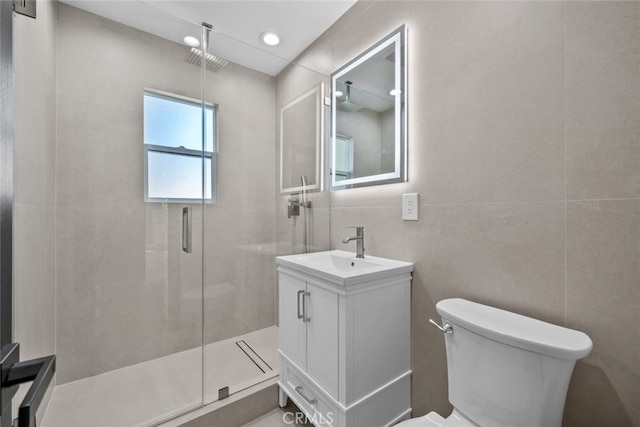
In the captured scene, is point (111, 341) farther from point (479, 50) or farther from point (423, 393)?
point (479, 50)

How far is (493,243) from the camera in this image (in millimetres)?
1060

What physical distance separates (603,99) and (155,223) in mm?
2257

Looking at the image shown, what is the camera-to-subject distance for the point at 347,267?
1.56m

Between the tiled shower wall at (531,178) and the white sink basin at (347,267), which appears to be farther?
the white sink basin at (347,267)

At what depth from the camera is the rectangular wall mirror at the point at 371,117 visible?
143cm

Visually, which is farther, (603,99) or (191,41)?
(191,41)

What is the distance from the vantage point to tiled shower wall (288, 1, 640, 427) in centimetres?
79

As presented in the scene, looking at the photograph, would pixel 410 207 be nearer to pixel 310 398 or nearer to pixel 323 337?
pixel 323 337

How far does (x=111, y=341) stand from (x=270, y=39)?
2.39 metres

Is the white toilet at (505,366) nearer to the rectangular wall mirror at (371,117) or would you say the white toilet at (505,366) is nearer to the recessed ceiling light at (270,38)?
the rectangular wall mirror at (371,117)

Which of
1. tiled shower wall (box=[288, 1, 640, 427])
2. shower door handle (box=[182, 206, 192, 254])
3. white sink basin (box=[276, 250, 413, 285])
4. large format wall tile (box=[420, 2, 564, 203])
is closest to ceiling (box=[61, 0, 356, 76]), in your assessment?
tiled shower wall (box=[288, 1, 640, 427])

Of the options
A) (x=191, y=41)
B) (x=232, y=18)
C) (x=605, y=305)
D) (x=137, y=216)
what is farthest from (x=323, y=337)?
(x=232, y=18)

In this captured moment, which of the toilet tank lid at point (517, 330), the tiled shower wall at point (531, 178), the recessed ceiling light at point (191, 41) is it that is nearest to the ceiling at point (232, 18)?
the recessed ceiling light at point (191, 41)

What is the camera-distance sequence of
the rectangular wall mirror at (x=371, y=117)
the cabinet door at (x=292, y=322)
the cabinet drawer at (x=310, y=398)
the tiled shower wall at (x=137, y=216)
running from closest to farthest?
the cabinet drawer at (x=310, y=398)
the cabinet door at (x=292, y=322)
the rectangular wall mirror at (x=371, y=117)
the tiled shower wall at (x=137, y=216)
